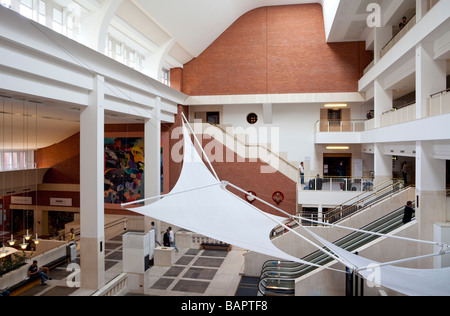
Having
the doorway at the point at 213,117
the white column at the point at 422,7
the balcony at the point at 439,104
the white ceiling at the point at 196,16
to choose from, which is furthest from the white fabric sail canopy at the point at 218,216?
the doorway at the point at 213,117

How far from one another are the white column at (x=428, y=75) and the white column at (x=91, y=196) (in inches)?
391

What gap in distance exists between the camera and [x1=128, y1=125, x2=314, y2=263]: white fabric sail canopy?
6.48 meters

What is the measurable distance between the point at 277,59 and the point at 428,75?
1053cm

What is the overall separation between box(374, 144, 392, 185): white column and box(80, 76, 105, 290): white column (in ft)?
39.1

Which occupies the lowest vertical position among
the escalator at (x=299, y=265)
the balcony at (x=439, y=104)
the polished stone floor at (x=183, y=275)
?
the polished stone floor at (x=183, y=275)

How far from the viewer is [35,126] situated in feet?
52.1

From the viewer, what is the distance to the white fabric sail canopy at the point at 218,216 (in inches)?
255

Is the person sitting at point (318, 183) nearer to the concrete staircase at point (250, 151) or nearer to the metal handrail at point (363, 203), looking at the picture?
the metal handrail at point (363, 203)

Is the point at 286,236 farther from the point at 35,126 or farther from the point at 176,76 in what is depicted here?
the point at 35,126

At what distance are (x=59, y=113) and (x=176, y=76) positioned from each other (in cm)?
782

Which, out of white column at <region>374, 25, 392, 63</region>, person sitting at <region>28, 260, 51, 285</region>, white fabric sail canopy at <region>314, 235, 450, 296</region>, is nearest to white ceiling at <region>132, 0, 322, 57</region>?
white column at <region>374, 25, 392, 63</region>

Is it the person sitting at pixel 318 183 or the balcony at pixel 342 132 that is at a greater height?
the balcony at pixel 342 132

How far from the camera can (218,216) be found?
297 inches

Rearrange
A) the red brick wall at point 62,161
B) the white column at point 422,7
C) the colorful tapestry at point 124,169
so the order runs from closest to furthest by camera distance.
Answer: the white column at point 422,7 → the colorful tapestry at point 124,169 → the red brick wall at point 62,161
